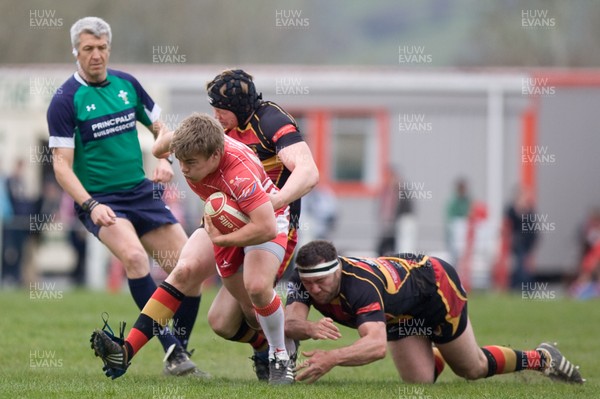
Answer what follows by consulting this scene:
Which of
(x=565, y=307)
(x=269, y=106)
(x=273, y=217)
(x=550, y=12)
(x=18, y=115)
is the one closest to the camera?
(x=273, y=217)

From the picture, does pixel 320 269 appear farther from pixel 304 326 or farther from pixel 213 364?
pixel 213 364

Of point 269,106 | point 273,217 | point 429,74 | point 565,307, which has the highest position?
point 429,74

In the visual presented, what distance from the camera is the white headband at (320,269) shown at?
761 cm

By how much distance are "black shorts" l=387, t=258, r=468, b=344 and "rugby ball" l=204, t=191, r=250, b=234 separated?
1.53m

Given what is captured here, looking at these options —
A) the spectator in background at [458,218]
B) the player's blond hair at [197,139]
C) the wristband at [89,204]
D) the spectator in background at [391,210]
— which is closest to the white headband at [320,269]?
the player's blond hair at [197,139]

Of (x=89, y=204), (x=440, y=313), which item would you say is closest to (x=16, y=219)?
(x=89, y=204)

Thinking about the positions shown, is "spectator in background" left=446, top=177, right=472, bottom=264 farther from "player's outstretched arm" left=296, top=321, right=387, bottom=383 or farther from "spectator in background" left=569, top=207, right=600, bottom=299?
"player's outstretched arm" left=296, top=321, right=387, bottom=383

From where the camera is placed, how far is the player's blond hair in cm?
707

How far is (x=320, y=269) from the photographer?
761cm

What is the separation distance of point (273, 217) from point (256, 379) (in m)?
1.74

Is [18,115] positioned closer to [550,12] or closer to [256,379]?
[256,379]

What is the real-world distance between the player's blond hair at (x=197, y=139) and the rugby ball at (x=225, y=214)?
0.33 metres

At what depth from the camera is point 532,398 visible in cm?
739

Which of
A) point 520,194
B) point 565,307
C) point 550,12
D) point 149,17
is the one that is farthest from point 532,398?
point 550,12
